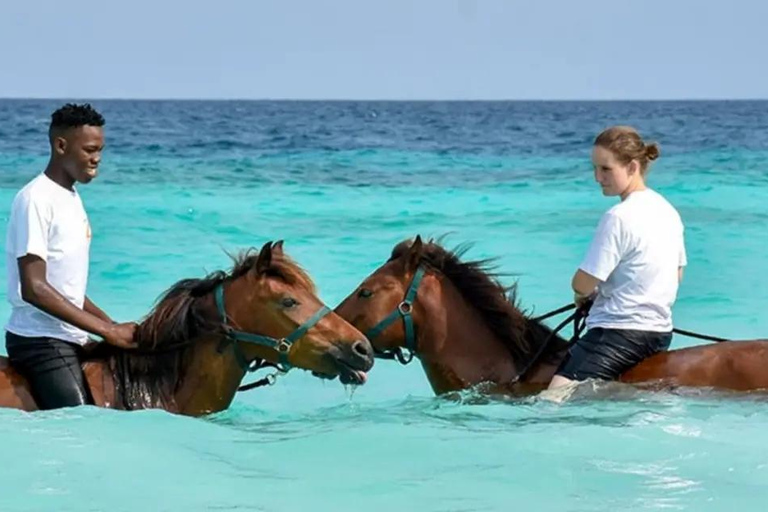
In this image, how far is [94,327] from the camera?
19.7 ft

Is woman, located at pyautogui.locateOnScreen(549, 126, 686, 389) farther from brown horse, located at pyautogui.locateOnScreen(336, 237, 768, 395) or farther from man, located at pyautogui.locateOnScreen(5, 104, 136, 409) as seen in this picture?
man, located at pyautogui.locateOnScreen(5, 104, 136, 409)

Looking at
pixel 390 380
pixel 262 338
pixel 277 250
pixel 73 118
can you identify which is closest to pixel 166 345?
pixel 262 338

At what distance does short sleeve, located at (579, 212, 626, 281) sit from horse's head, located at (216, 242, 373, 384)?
3.56 feet

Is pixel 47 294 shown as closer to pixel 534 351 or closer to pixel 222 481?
pixel 222 481

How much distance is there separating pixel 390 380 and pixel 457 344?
11.5 feet

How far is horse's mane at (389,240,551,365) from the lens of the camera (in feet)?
23.2

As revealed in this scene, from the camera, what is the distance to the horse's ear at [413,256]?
6.99m

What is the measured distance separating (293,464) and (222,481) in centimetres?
41

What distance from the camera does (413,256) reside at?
703cm

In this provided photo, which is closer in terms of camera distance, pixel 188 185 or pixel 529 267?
pixel 529 267

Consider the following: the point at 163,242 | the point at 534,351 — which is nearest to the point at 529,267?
the point at 163,242

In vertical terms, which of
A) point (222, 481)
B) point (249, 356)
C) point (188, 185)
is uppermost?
point (188, 185)

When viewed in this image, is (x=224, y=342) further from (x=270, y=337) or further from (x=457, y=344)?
(x=457, y=344)

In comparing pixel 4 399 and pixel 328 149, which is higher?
pixel 328 149
